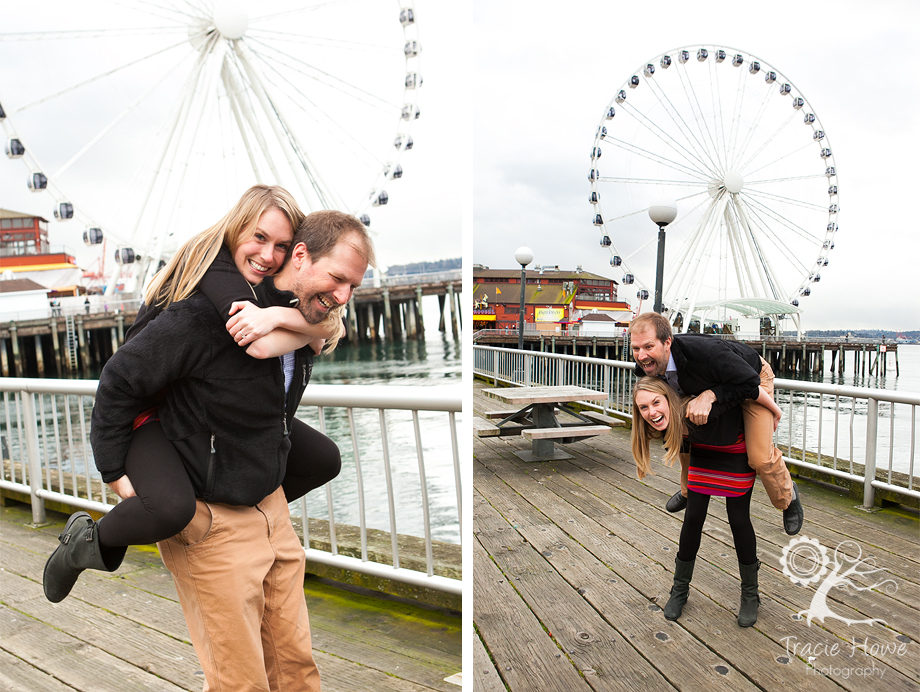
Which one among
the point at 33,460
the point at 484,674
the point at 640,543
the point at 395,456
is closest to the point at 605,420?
the point at 640,543

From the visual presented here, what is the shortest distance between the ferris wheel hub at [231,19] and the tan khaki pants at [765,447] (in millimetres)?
15879

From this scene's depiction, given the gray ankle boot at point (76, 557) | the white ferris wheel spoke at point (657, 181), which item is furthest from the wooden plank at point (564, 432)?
the gray ankle boot at point (76, 557)

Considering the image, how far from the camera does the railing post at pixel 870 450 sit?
8.39ft

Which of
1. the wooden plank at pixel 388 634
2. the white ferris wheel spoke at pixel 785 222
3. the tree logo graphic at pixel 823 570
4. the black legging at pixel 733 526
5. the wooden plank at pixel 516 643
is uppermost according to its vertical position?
the white ferris wheel spoke at pixel 785 222

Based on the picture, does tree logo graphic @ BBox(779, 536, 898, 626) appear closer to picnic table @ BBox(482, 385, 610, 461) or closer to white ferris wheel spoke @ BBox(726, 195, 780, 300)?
white ferris wheel spoke @ BBox(726, 195, 780, 300)

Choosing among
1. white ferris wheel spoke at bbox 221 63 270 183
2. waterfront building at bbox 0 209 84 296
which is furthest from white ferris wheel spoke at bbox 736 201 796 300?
waterfront building at bbox 0 209 84 296

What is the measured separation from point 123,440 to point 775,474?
1.68m

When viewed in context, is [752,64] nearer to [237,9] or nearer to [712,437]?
[712,437]

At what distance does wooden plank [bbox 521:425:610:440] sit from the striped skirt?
70.5 inches

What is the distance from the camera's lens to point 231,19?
1462cm

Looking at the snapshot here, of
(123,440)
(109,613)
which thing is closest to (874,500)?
(123,440)

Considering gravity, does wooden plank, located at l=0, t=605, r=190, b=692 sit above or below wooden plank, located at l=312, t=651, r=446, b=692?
above

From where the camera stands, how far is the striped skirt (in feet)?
6.10

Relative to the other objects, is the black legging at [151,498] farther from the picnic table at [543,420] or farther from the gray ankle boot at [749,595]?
the picnic table at [543,420]
